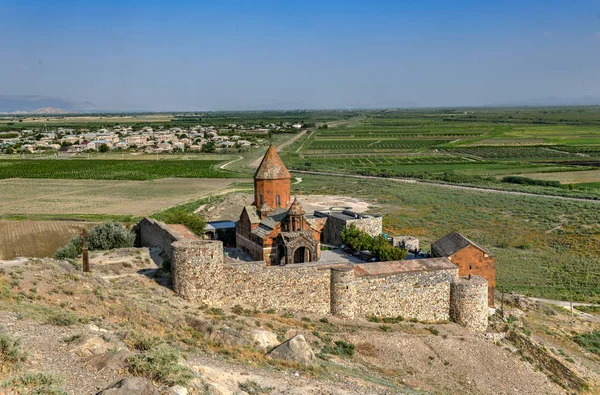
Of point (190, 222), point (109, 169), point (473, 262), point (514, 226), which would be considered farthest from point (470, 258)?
point (109, 169)

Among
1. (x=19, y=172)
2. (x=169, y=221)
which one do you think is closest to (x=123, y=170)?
(x=19, y=172)

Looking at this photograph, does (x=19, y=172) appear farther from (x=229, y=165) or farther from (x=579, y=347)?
(x=579, y=347)

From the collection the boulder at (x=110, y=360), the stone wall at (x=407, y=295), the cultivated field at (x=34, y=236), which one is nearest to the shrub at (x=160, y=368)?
the boulder at (x=110, y=360)

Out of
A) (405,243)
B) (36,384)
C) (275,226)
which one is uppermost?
(36,384)

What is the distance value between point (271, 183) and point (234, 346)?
42.4ft

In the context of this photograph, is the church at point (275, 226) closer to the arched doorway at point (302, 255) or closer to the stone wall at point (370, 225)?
the arched doorway at point (302, 255)

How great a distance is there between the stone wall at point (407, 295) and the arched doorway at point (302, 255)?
3.87m

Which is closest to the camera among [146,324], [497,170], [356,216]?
[146,324]

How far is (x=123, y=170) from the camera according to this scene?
7369 centimetres

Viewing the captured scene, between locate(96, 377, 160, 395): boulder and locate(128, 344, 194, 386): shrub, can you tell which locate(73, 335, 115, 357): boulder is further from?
locate(96, 377, 160, 395): boulder

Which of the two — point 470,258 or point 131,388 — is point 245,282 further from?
point 131,388

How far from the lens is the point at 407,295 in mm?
19062

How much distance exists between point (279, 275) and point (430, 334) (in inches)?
215

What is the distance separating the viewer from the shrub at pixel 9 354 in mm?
8438
